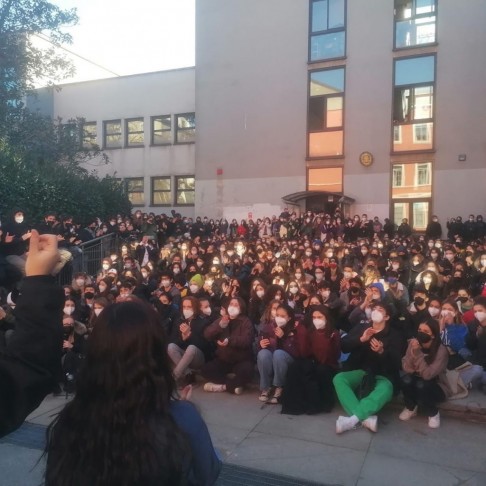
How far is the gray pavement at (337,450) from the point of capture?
15.4ft

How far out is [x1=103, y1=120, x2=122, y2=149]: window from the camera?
98.3 ft

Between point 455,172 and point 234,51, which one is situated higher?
point 234,51

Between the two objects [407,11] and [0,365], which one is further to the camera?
[407,11]

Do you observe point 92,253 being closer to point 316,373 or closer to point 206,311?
point 206,311

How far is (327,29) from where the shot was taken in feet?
75.0

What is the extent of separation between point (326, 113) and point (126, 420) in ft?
74.1

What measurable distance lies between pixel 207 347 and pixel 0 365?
20.3 ft

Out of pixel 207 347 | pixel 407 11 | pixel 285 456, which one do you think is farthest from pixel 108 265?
pixel 407 11

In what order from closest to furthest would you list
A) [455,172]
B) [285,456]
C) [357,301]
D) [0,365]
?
[0,365]
[285,456]
[357,301]
[455,172]

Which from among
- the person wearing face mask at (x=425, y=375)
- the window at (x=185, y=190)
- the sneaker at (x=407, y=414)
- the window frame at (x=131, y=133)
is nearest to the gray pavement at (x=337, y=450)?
the sneaker at (x=407, y=414)

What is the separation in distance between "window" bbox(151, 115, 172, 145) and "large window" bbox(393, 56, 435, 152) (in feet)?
41.6

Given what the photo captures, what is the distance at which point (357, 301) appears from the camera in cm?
932

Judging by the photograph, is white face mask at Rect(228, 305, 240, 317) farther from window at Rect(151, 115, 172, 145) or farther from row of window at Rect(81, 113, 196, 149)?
window at Rect(151, 115, 172, 145)

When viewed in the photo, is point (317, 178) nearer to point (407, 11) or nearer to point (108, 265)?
point (407, 11)
